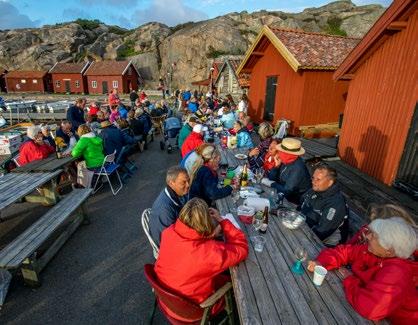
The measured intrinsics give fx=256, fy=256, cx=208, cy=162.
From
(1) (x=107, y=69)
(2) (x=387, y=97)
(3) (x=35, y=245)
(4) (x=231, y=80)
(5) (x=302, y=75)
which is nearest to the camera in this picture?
(3) (x=35, y=245)

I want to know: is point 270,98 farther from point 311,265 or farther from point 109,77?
point 109,77

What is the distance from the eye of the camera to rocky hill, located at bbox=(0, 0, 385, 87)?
4428 centimetres

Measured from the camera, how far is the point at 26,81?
42.6 metres

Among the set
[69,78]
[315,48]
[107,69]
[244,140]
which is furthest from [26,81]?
[244,140]

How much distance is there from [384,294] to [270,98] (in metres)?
11.2

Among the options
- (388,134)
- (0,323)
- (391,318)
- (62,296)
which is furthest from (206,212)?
(388,134)

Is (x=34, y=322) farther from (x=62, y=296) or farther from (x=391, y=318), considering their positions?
(x=391, y=318)

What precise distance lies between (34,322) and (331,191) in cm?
395

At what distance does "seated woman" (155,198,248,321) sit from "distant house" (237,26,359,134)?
8.59 meters

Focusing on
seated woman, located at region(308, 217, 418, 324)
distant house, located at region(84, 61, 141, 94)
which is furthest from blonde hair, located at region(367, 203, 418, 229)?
distant house, located at region(84, 61, 141, 94)

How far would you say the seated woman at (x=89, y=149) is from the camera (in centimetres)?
619

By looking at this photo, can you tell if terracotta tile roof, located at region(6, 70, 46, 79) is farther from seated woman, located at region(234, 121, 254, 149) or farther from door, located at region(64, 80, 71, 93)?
seated woman, located at region(234, 121, 254, 149)

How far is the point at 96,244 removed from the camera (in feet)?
15.0

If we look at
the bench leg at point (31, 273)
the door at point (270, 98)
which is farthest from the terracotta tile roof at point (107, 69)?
the bench leg at point (31, 273)
